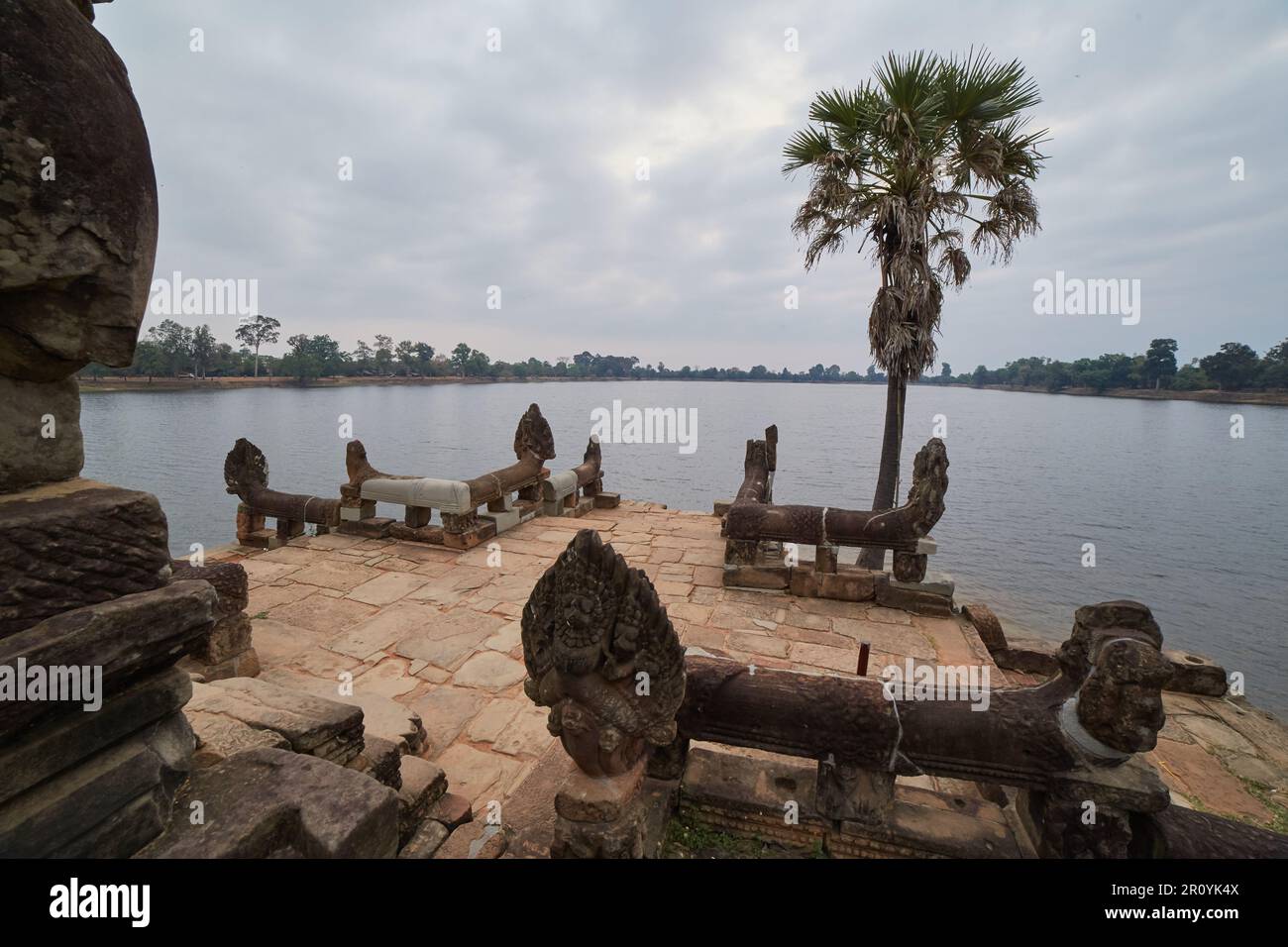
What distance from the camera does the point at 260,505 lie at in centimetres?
785

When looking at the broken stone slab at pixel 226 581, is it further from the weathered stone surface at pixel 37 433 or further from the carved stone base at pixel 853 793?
the carved stone base at pixel 853 793

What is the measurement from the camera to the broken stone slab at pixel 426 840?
2516 mm

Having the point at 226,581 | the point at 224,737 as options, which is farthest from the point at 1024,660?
the point at 226,581

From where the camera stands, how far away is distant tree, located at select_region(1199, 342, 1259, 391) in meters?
52.9

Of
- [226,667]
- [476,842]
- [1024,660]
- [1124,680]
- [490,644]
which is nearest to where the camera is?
[1124,680]

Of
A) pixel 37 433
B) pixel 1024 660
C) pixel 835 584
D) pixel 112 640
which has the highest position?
pixel 37 433

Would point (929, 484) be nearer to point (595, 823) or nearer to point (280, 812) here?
point (595, 823)

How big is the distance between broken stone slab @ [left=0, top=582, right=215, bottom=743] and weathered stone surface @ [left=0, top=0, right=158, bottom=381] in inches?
27.1

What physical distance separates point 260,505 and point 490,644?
521 cm

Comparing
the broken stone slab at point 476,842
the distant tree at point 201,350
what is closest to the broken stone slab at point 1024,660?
the broken stone slab at point 476,842

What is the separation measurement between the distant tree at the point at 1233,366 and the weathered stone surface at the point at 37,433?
263 ft

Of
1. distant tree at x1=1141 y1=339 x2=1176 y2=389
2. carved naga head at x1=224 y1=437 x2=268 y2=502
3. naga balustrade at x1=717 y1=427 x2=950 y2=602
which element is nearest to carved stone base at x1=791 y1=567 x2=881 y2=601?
naga balustrade at x1=717 y1=427 x2=950 y2=602

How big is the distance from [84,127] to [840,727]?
3.30m

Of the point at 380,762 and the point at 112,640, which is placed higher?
the point at 112,640
